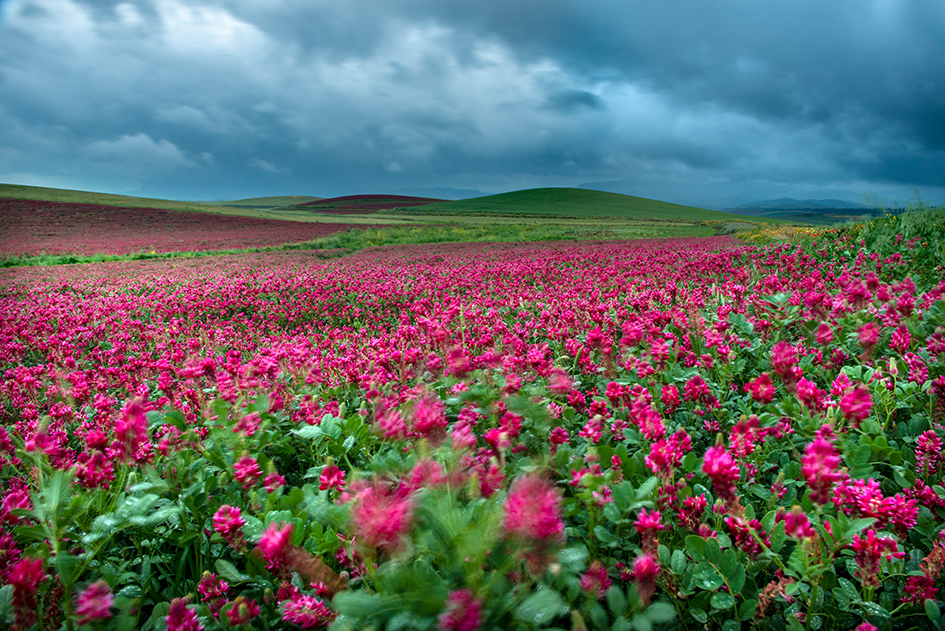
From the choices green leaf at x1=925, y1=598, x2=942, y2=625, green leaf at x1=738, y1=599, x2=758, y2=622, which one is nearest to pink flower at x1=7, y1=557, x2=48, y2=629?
green leaf at x1=738, y1=599, x2=758, y2=622

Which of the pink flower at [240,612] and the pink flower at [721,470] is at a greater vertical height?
the pink flower at [721,470]

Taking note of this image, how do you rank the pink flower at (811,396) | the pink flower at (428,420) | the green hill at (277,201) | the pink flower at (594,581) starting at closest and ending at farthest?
1. the pink flower at (594,581)
2. the pink flower at (428,420)
3. the pink flower at (811,396)
4. the green hill at (277,201)

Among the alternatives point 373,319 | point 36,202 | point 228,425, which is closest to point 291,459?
point 228,425

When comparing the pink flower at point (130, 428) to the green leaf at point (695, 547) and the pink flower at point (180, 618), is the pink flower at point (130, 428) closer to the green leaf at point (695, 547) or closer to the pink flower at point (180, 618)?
the pink flower at point (180, 618)

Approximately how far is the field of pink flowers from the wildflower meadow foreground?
27900 mm

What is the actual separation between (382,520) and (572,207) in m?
88.5

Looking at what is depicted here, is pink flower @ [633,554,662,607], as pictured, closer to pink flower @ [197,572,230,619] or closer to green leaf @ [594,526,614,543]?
green leaf @ [594,526,614,543]

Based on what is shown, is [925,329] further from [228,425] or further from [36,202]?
[36,202]

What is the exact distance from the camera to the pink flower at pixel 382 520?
0.96 metres

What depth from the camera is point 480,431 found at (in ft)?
8.30

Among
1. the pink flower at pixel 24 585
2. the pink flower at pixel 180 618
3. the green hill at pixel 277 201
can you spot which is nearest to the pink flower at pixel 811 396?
the pink flower at pixel 180 618

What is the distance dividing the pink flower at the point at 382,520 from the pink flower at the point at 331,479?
2.37 feet

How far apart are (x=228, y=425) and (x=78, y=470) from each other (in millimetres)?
582

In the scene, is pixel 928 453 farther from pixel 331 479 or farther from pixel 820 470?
pixel 331 479
